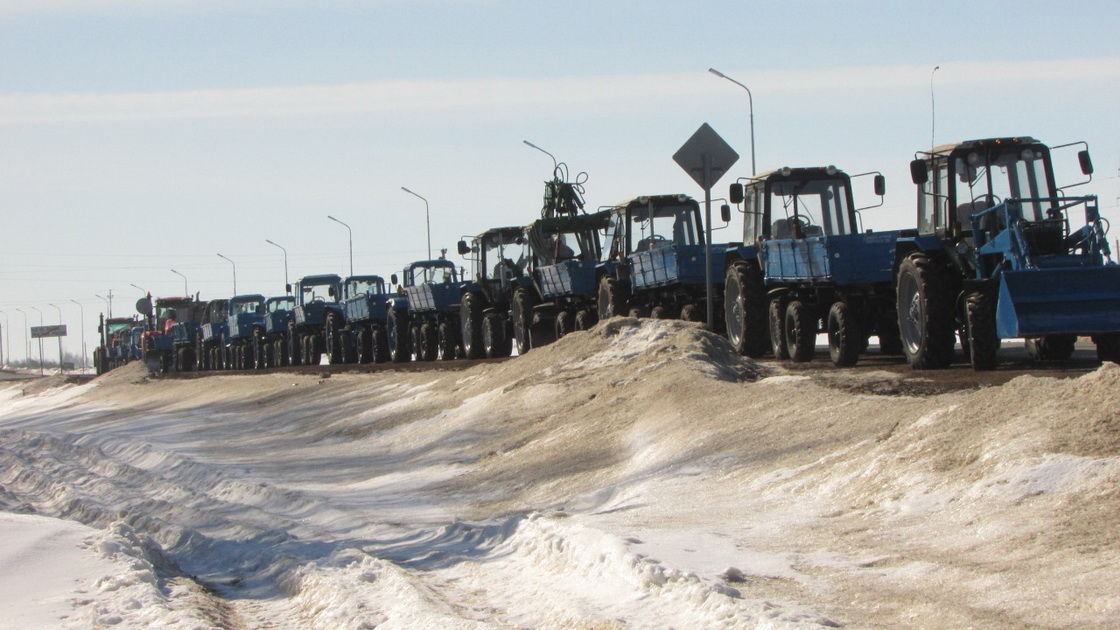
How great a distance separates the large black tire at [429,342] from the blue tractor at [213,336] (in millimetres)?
20944

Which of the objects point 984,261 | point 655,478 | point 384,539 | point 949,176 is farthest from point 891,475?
point 949,176

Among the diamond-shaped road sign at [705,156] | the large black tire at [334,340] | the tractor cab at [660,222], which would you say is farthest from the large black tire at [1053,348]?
the large black tire at [334,340]

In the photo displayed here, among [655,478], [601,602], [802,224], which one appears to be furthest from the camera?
[802,224]

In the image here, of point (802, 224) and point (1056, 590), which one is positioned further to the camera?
point (802, 224)

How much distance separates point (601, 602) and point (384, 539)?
309cm

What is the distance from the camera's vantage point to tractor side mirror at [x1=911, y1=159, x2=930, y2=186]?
15.6m

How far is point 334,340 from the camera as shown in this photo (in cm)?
4150

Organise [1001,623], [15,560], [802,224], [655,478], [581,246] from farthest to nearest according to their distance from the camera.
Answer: [581,246]
[802,224]
[655,478]
[15,560]
[1001,623]

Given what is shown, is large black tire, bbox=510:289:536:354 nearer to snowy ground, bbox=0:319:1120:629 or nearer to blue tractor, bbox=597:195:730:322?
blue tractor, bbox=597:195:730:322

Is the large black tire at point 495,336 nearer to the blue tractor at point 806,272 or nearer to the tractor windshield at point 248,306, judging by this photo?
the blue tractor at point 806,272

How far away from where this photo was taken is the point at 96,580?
7.95m

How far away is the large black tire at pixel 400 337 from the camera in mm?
36188

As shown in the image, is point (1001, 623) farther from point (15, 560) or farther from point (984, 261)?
point (984, 261)

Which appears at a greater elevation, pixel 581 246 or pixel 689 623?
pixel 581 246
